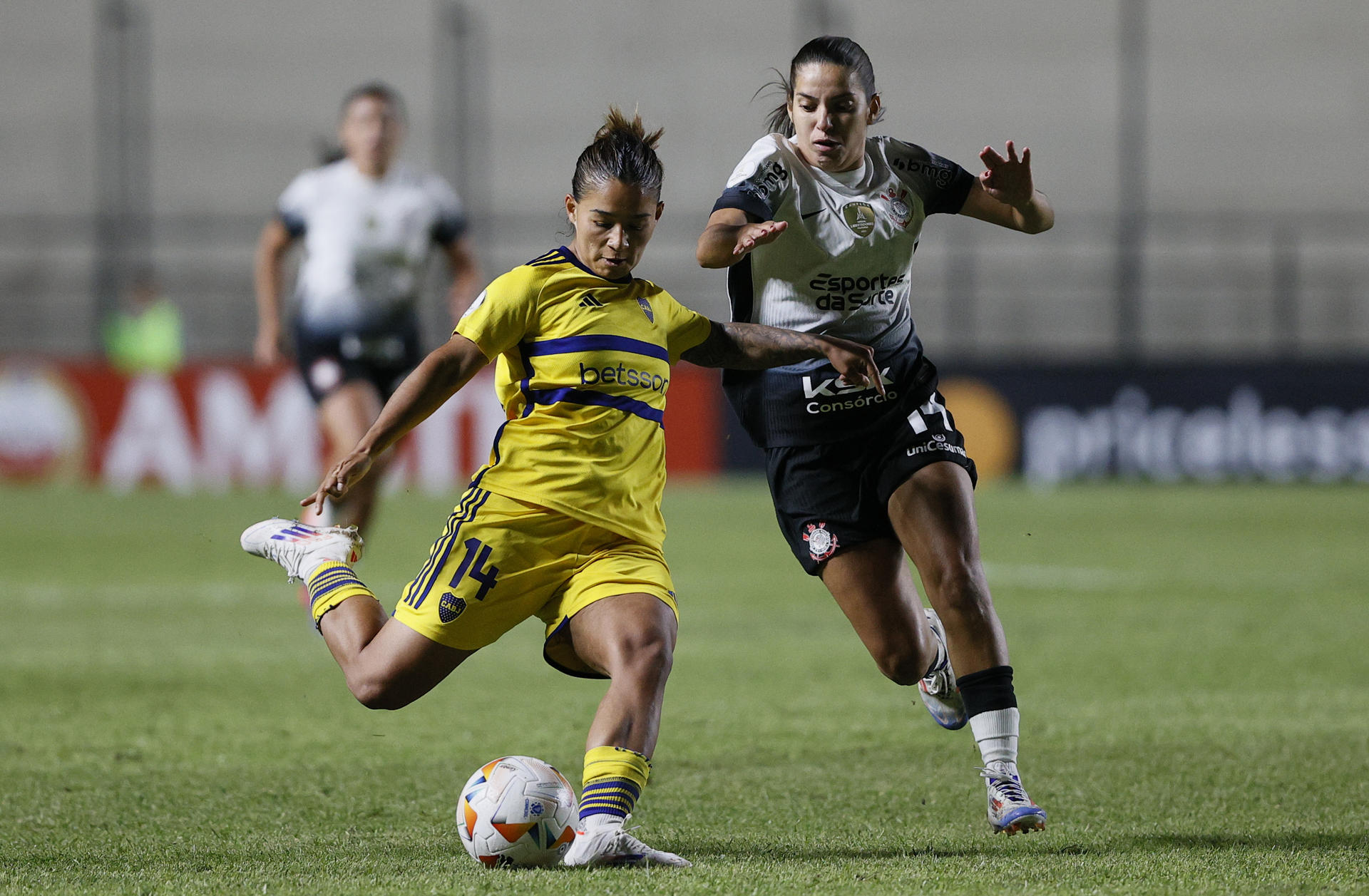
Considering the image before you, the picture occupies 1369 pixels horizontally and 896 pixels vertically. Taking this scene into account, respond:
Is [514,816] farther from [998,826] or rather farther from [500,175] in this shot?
[500,175]

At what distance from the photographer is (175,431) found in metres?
19.6

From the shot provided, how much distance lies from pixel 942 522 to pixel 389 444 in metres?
1.56

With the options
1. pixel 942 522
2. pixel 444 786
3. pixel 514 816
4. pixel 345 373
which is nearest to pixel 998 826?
pixel 942 522

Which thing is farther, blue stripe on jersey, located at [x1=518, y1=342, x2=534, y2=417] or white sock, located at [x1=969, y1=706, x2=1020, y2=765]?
white sock, located at [x1=969, y1=706, x2=1020, y2=765]

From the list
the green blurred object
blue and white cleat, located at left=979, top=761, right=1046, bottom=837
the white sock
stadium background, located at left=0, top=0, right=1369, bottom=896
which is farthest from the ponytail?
the green blurred object

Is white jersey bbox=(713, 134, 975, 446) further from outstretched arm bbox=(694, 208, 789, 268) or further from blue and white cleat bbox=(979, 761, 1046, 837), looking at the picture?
blue and white cleat bbox=(979, 761, 1046, 837)

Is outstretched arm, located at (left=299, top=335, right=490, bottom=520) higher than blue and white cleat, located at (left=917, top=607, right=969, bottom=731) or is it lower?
higher

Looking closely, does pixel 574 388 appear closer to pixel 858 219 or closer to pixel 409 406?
pixel 409 406

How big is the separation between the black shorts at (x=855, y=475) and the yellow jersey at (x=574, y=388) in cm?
75

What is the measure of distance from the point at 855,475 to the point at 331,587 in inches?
61.1

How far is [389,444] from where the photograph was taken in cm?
427

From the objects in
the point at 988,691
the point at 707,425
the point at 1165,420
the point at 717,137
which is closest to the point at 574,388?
the point at 988,691

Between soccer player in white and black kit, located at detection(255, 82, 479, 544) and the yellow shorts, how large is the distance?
386cm

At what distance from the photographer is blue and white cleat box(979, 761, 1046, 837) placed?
4.42 meters
